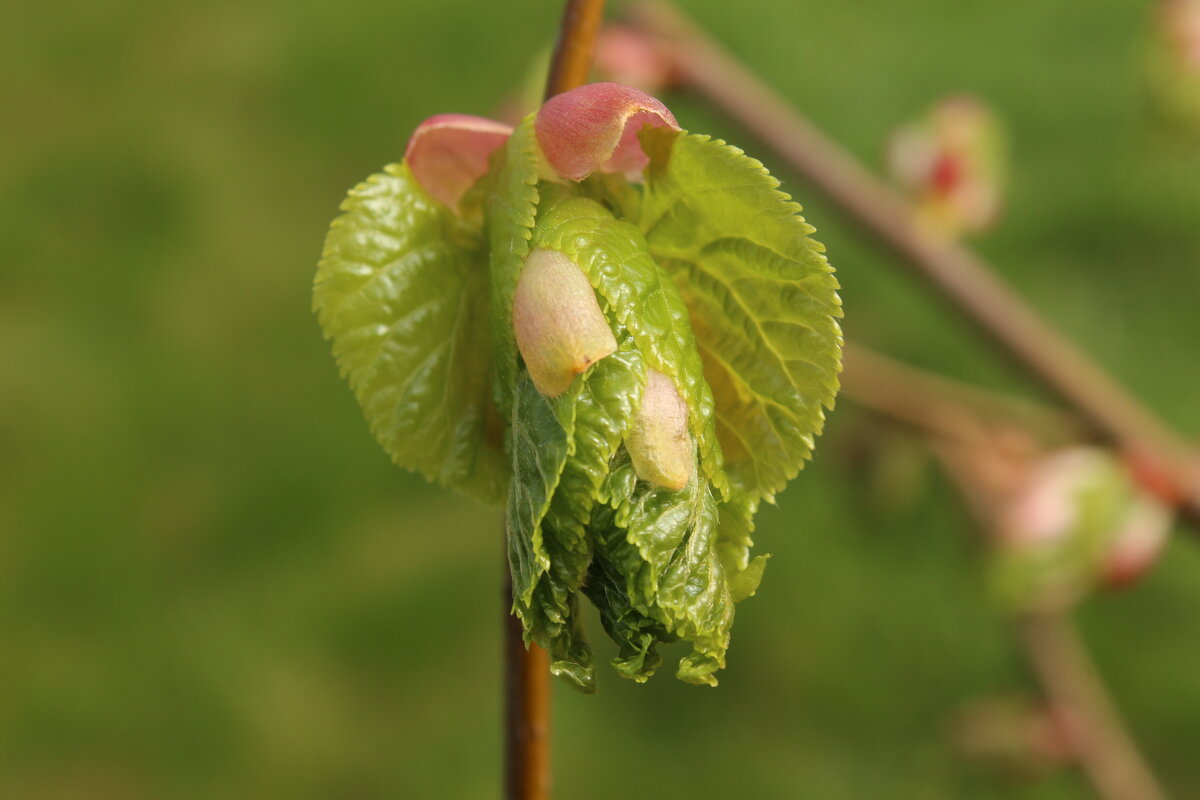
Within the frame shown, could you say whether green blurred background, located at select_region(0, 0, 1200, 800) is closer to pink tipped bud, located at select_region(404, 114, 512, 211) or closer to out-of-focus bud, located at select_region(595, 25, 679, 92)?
out-of-focus bud, located at select_region(595, 25, 679, 92)

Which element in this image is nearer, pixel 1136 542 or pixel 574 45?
pixel 574 45

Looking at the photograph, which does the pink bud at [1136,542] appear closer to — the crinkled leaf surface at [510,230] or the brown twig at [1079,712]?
the brown twig at [1079,712]

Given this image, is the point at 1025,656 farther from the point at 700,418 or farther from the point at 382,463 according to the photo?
the point at 700,418

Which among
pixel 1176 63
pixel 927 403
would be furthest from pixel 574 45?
pixel 927 403

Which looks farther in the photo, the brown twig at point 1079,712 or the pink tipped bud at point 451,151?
the brown twig at point 1079,712

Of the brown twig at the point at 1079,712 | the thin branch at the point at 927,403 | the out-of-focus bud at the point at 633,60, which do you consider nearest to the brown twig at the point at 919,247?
the out-of-focus bud at the point at 633,60

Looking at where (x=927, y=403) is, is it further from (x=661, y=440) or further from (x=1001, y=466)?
(x=661, y=440)

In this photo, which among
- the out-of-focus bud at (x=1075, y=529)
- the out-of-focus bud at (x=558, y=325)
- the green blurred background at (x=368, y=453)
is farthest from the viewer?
the green blurred background at (x=368, y=453)

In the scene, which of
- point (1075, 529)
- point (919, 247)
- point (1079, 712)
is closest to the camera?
point (1075, 529)
